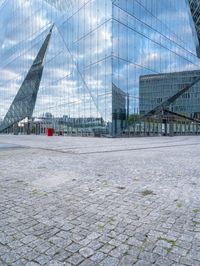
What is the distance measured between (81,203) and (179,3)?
47.0m

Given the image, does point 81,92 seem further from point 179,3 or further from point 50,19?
point 179,3

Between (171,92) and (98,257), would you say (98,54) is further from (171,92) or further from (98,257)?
(98,257)

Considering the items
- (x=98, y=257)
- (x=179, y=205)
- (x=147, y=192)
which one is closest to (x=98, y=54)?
(x=147, y=192)

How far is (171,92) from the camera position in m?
40.6

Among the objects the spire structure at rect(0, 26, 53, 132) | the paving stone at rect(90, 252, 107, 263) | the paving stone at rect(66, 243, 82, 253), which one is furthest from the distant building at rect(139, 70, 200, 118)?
the paving stone at rect(90, 252, 107, 263)

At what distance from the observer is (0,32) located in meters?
61.3

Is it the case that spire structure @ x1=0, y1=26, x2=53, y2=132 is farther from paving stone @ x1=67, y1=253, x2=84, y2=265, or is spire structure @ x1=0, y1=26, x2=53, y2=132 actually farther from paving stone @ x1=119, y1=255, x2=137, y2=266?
paving stone @ x1=119, y1=255, x2=137, y2=266

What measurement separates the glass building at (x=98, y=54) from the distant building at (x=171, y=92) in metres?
0.91

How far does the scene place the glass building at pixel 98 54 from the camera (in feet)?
94.3

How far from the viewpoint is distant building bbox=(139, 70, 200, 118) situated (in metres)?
33.6

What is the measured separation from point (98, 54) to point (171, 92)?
55.9 feet

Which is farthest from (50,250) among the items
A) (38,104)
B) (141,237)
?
(38,104)

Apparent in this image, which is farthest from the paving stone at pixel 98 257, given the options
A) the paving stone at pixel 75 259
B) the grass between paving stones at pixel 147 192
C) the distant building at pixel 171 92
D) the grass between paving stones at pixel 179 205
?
the distant building at pixel 171 92

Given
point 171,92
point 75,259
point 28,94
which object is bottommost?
point 75,259
